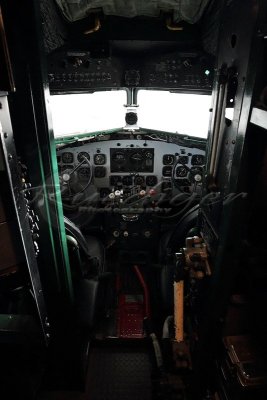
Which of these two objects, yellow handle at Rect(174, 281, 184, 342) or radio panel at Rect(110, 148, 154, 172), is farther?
radio panel at Rect(110, 148, 154, 172)

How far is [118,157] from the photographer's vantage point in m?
4.30

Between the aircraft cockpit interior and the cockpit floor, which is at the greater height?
the aircraft cockpit interior

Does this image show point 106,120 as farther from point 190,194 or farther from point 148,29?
point 190,194

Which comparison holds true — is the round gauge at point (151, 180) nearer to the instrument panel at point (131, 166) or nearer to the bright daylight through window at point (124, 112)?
the instrument panel at point (131, 166)

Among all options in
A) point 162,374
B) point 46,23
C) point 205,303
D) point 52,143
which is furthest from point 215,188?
point 46,23

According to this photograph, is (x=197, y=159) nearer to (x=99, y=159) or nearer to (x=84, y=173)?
(x=99, y=159)

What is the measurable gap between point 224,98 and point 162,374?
2385 mm

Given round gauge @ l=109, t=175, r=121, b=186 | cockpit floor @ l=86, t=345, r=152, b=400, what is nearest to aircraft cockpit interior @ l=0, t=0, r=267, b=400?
cockpit floor @ l=86, t=345, r=152, b=400

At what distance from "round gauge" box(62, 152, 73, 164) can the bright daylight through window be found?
599 mm

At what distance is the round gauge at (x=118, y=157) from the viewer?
14.0 ft

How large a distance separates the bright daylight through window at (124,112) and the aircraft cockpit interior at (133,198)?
0.02 metres

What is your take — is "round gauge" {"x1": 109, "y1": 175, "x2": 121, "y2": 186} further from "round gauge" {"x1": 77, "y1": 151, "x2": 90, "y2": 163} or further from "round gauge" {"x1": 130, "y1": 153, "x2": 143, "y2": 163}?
"round gauge" {"x1": 77, "y1": 151, "x2": 90, "y2": 163}

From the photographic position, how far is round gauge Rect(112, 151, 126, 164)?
428 cm

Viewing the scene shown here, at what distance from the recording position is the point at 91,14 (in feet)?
9.80
